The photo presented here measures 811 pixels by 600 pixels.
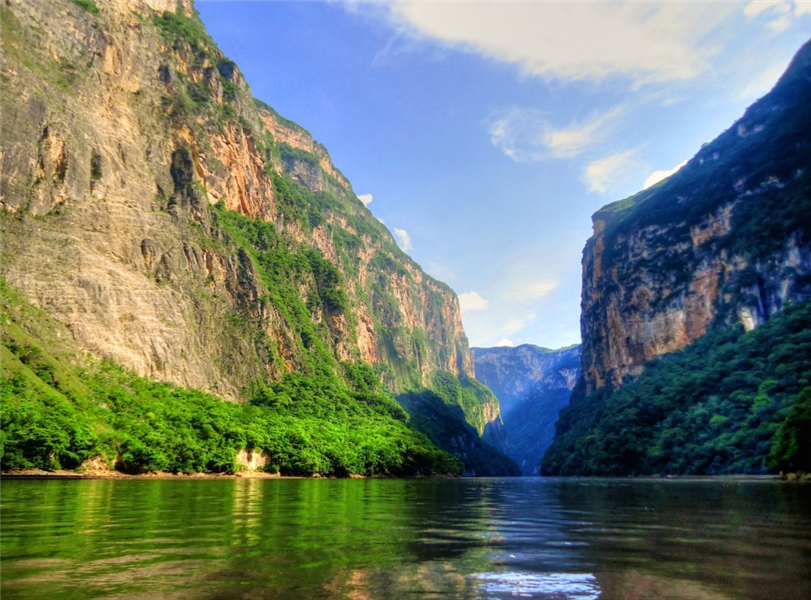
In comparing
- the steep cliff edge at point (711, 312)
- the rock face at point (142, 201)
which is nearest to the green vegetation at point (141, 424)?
the rock face at point (142, 201)

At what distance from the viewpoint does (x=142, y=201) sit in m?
101

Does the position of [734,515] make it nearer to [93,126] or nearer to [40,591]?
[40,591]

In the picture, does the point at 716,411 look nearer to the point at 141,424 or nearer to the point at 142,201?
the point at 141,424

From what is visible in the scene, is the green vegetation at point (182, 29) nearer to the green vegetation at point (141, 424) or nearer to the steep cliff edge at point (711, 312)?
the green vegetation at point (141, 424)

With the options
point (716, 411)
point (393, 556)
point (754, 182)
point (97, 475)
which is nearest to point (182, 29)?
point (97, 475)

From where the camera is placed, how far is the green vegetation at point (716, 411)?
2940 inches

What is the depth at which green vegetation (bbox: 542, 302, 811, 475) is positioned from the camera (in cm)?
7469

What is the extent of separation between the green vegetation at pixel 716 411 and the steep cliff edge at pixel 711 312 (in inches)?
12.0

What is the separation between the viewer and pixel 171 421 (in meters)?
72.9

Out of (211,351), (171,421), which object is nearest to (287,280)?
(211,351)

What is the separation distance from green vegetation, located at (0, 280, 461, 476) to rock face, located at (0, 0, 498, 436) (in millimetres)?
5650

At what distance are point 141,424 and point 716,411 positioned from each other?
9726 cm

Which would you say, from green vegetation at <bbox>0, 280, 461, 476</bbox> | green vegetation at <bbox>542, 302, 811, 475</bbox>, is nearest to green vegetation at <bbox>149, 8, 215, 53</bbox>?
green vegetation at <bbox>0, 280, 461, 476</bbox>

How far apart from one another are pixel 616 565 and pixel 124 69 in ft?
433
